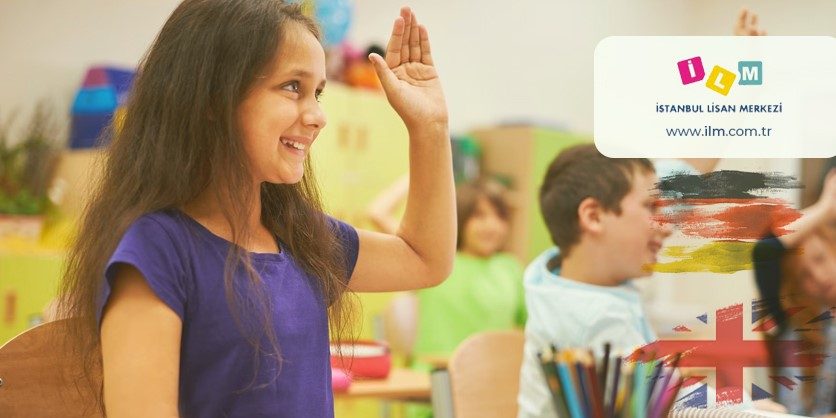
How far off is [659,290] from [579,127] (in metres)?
3.60

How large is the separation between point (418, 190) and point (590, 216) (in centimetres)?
29

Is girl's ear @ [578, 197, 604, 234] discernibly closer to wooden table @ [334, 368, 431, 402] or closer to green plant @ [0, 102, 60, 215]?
wooden table @ [334, 368, 431, 402]

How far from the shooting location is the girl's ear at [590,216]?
1.24 metres

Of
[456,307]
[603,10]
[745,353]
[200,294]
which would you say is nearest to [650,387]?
[745,353]

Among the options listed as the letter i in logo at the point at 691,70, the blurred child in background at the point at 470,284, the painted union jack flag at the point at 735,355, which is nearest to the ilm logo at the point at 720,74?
the letter i in logo at the point at 691,70

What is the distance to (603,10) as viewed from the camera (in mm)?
4363

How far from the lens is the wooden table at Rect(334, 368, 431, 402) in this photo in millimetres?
2096

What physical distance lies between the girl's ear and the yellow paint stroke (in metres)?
0.23

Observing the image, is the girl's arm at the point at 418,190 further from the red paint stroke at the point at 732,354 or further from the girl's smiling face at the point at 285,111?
the red paint stroke at the point at 732,354

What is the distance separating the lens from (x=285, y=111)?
2.96 feet

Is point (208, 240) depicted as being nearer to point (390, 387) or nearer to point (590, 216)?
point (590, 216)

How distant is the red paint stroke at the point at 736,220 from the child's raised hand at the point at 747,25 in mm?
181

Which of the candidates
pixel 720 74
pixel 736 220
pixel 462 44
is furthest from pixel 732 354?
pixel 462 44

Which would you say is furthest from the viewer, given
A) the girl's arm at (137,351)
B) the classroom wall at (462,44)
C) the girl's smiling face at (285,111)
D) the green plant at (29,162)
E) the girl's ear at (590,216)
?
the classroom wall at (462,44)
